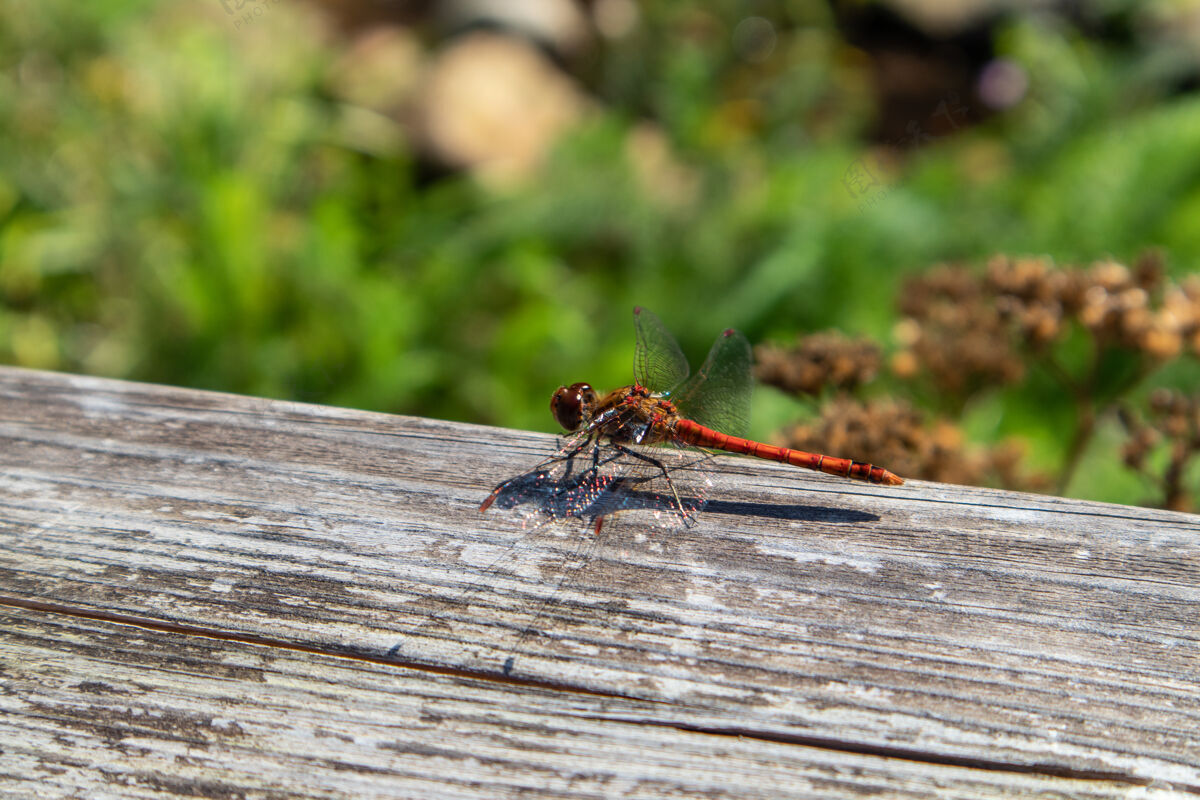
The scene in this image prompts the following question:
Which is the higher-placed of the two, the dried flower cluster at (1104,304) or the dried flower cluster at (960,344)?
the dried flower cluster at (1104,304)

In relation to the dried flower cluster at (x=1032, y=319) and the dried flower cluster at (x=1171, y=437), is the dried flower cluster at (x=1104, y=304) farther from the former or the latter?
the dried flower cluster at (x=1171, y=437)

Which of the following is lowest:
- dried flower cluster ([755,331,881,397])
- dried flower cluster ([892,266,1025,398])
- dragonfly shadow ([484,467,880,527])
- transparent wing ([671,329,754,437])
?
dragonfly shadow ([484,467,880,527])

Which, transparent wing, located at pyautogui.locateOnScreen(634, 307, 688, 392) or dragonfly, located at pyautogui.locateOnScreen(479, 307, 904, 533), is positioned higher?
transparent wing, located at pyautogui.locateOnScreen(634, 307, 688, 392)

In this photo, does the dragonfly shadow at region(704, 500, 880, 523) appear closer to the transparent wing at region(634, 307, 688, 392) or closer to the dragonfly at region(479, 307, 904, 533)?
the dragonfly at region(479, 307, 904, 533)

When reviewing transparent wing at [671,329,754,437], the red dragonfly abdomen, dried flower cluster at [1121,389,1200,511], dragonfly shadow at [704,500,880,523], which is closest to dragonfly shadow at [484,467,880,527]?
dragonfly shadow at [704,500,880,523]

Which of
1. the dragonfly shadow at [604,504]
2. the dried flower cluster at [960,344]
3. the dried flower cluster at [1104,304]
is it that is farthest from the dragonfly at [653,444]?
the dried flower cluster at [1104,304]

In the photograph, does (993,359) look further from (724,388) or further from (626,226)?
(626,226)
